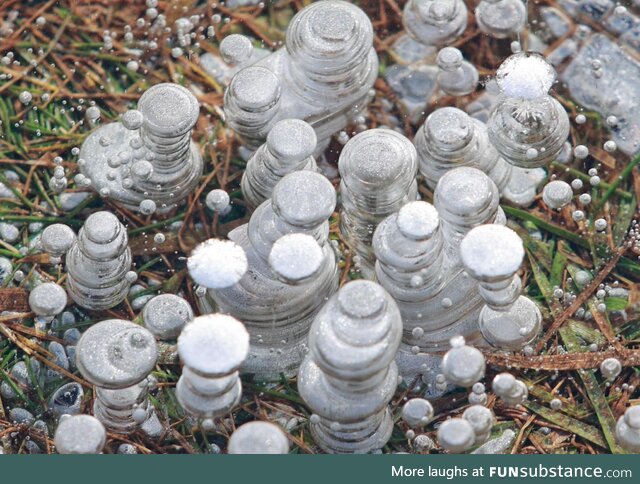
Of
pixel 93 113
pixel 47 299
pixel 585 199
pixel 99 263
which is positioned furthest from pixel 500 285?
pixel 93 113

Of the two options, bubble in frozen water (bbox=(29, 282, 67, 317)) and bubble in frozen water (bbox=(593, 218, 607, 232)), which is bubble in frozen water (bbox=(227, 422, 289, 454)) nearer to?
bubble in frozen water (bbox=(29, 282, 67, 317))

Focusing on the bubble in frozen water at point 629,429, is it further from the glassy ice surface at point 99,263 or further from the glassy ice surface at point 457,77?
the glassy ice surface at point 99,263

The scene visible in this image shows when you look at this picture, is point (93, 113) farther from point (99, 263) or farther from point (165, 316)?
point (165, 316)

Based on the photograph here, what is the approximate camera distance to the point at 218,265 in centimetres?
197

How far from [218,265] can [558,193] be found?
816 mm

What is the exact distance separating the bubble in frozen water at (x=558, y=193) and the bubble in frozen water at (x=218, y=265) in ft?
2.47

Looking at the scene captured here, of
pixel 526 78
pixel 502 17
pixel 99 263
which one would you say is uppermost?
pixel 526 78

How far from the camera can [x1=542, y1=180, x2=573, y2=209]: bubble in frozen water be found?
7.68 feet

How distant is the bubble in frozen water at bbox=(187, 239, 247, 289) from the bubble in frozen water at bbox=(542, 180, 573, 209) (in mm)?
752

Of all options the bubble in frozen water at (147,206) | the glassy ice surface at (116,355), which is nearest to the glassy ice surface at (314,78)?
the bubble in frozen water at (147,206)

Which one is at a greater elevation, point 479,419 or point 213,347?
point 213,347

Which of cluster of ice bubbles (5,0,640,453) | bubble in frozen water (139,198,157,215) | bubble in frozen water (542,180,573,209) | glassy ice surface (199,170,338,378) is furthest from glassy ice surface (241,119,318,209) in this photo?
bubble in frozen water (542,180,573,209)

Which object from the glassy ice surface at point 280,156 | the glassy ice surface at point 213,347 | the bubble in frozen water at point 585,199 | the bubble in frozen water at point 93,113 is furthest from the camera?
the bubble in frozen water at point 93,113

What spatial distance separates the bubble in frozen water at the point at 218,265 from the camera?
6.48 feet
